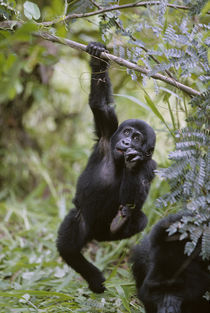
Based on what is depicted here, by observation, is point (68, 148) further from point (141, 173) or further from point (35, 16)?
point (35, 16)

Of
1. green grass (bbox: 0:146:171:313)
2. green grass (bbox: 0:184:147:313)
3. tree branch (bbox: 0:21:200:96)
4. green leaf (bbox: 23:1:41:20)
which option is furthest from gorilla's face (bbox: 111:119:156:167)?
green leaf (bbox: 23:1:41:20)

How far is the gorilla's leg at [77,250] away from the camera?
12.7ft

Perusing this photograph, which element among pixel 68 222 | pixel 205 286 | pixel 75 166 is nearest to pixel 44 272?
pixel 68 222

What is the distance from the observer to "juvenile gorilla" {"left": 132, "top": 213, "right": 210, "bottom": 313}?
9.64ft

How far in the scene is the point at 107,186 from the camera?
398 cm

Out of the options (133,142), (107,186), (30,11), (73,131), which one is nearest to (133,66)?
(30,11)

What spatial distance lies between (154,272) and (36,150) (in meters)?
4.63

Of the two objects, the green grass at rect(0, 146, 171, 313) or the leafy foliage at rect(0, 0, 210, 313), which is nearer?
the leafy foliage at rect(0, 0, 210, 313)

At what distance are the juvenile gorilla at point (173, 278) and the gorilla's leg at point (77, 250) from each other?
77cm

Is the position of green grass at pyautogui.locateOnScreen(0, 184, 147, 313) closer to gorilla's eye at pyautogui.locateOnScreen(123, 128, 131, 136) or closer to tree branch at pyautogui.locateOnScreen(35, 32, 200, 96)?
gorilla's eye at pyautogui.locateOnScreen(123, 128, 131, 136)

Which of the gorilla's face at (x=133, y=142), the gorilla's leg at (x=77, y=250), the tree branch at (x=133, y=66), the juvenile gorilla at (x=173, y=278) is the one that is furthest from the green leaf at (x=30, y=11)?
the gorilla's leg at (x=77, y=250)

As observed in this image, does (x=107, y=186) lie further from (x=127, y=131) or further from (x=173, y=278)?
(x=173, y=278)

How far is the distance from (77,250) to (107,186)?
0.68m

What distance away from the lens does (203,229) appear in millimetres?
2453
